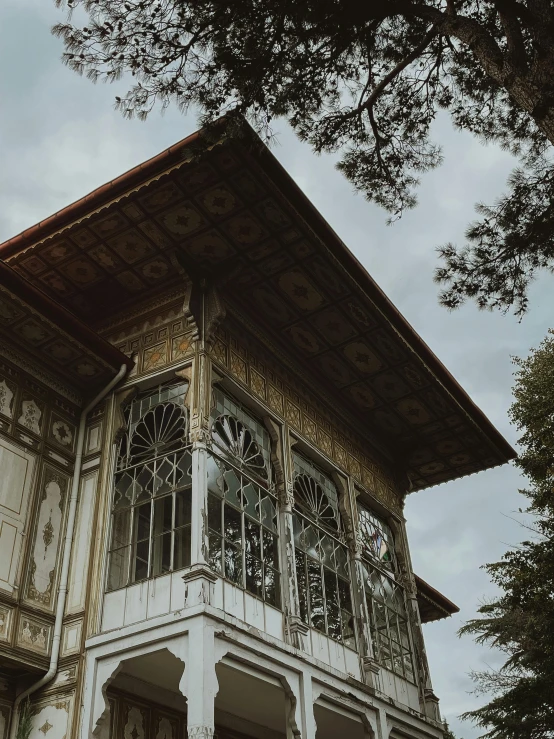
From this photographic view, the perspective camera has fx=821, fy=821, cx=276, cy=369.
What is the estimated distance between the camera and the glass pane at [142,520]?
9828 millimetres

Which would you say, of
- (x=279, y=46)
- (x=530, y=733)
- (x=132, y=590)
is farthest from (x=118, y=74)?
(x=530, y=733)

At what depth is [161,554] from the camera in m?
9.57

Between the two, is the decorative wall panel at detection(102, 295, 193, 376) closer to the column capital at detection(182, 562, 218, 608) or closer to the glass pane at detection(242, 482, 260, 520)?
the glass pane at detection(242, 482, 260, 520)

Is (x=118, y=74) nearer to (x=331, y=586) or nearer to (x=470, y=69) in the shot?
(x=470, y=69)

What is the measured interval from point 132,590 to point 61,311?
346 cm

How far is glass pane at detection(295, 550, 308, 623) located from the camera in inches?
415

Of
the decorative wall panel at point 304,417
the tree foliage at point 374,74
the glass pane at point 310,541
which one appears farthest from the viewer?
the decorative wall panel at point 304,417

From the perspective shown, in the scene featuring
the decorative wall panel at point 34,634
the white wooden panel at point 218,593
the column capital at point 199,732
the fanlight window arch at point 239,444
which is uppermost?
the fanlight window arch at point 239,444

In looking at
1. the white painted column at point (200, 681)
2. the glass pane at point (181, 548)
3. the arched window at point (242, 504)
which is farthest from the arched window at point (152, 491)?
the white painted column at point (200, 681)

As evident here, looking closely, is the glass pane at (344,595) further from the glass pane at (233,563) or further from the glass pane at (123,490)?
the glass pane at (123,490)

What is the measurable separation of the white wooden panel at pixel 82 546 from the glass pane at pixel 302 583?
2754 millimetres

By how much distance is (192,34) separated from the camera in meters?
6.95

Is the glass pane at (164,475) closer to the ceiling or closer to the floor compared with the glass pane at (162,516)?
closer to the ceiling

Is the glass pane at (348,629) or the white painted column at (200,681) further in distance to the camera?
the glass pane at (348,629)
